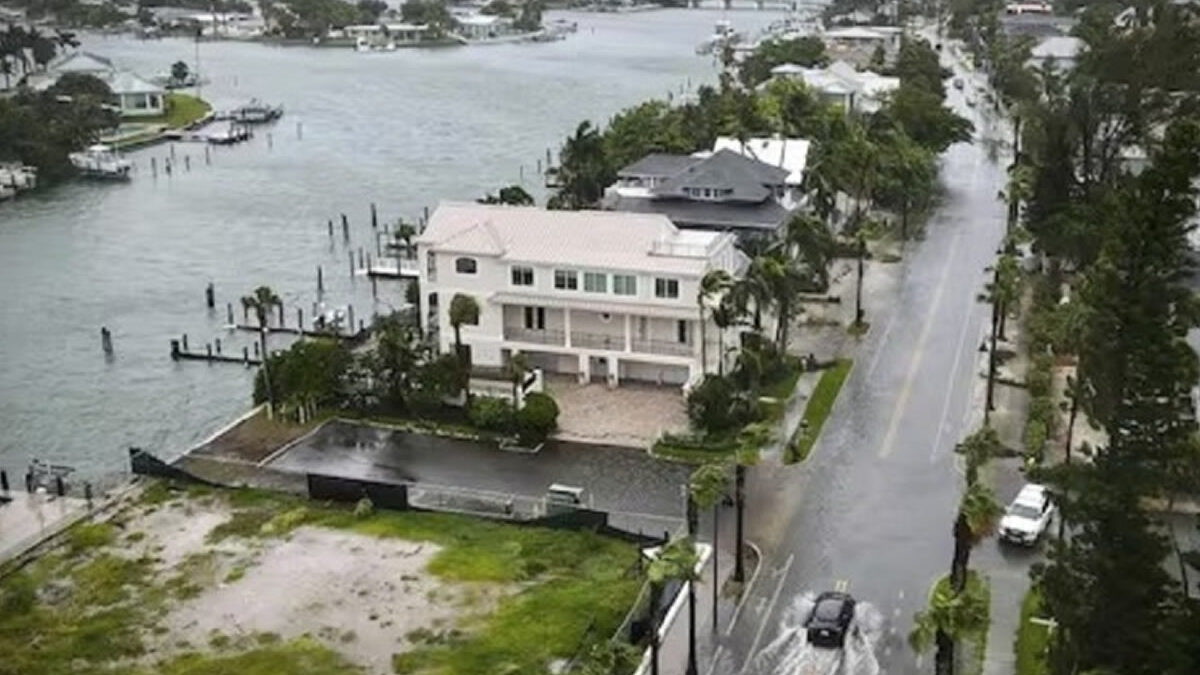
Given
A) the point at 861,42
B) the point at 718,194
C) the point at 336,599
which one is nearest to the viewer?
the point at 336,599

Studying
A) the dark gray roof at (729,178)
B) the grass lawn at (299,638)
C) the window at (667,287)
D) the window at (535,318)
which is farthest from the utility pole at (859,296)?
the grass lawn at (299,638)

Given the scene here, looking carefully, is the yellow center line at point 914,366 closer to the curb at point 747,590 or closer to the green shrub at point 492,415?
the curb at point 747,590

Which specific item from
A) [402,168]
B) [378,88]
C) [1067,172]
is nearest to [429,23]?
[378,88]

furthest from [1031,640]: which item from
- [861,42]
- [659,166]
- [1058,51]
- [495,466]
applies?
[861,42]

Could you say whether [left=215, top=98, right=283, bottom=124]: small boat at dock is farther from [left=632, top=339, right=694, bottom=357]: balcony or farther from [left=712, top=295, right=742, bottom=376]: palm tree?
[left=712, top=295, right=742, bottom=376]: palm tree

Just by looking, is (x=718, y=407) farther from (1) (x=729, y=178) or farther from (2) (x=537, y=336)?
(1) (x=729, y=178)

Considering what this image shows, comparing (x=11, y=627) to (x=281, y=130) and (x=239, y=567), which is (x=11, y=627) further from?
(x=281, y=130)
